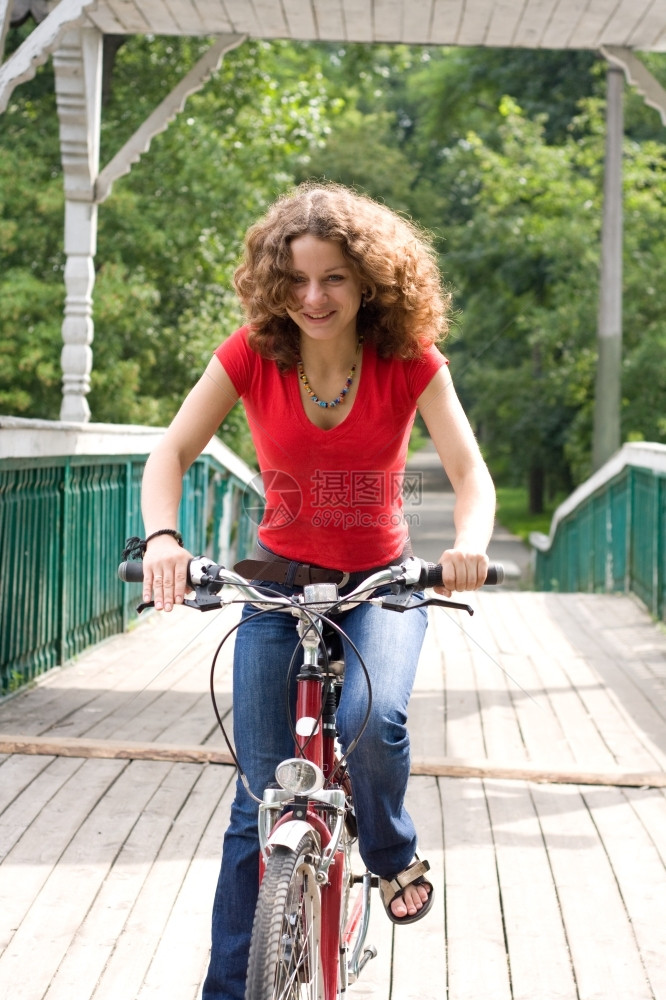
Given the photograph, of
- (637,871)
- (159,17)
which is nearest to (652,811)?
(637,871)

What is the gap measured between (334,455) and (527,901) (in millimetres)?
1543

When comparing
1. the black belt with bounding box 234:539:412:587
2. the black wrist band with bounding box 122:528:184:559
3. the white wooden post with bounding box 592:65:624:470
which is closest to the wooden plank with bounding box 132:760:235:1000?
the black belt with bounding box 234:539:412:587

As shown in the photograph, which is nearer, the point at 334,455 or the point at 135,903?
the point at 334,455

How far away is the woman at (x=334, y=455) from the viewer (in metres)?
2.50

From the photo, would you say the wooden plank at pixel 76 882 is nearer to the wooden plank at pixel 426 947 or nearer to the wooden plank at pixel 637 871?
the wooden plank at pixel 426 947

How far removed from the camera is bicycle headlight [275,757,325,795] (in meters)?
2.21

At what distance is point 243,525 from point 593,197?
39.9 ft

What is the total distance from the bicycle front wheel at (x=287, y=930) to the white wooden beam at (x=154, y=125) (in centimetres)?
662

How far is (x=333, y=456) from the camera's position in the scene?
2602mm

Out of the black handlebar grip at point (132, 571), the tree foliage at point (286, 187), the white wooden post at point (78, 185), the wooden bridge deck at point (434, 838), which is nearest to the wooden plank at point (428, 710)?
the wooden bridge deck at point (434, 838)

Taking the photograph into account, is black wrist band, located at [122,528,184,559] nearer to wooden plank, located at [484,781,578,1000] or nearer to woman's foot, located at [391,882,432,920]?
woman's foot, located at [391,882,432,920]

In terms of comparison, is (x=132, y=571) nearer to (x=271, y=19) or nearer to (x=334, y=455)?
(x=334, y=455)

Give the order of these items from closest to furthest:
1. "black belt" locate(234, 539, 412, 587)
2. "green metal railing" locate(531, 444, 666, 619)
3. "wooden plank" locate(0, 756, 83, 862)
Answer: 1. "black belt" locate(234, 539, 412, 587)
2. "wooden plank" locate(0, 756, 83, 862)
3. "green metal railing" locate(531, 444, 666, 619)
